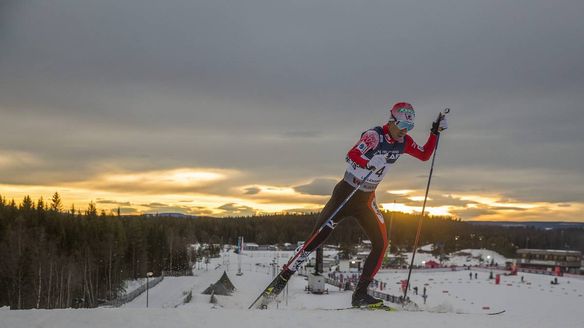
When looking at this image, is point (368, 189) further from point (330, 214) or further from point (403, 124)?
point (403, 124)

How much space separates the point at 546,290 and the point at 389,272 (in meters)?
29.5

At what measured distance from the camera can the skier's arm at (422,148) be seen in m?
9.55

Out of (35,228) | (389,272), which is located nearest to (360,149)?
(35,228)

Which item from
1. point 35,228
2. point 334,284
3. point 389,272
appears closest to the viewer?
point 35,228

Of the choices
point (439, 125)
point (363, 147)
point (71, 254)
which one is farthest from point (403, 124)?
point (71, 254)

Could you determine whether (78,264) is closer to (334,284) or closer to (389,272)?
(334,284)

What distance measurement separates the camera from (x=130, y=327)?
823 cm

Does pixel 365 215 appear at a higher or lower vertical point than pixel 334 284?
higher

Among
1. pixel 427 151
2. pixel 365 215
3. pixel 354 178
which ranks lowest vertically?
pixel 365 215

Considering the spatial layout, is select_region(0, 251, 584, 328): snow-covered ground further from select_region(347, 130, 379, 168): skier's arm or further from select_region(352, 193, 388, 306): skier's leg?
select_region(347, 130, 379, 168): skier's arm

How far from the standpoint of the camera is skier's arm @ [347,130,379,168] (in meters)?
8.81

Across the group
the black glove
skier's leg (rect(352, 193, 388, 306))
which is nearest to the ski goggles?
the black glove

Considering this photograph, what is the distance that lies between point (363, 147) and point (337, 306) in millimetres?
30703

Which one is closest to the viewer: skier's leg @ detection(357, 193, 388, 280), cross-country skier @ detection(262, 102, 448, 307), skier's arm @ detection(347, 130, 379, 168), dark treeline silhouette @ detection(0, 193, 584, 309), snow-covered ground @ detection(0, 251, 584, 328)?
snow-covered ground @ detection(0, 251, 584, 328)
